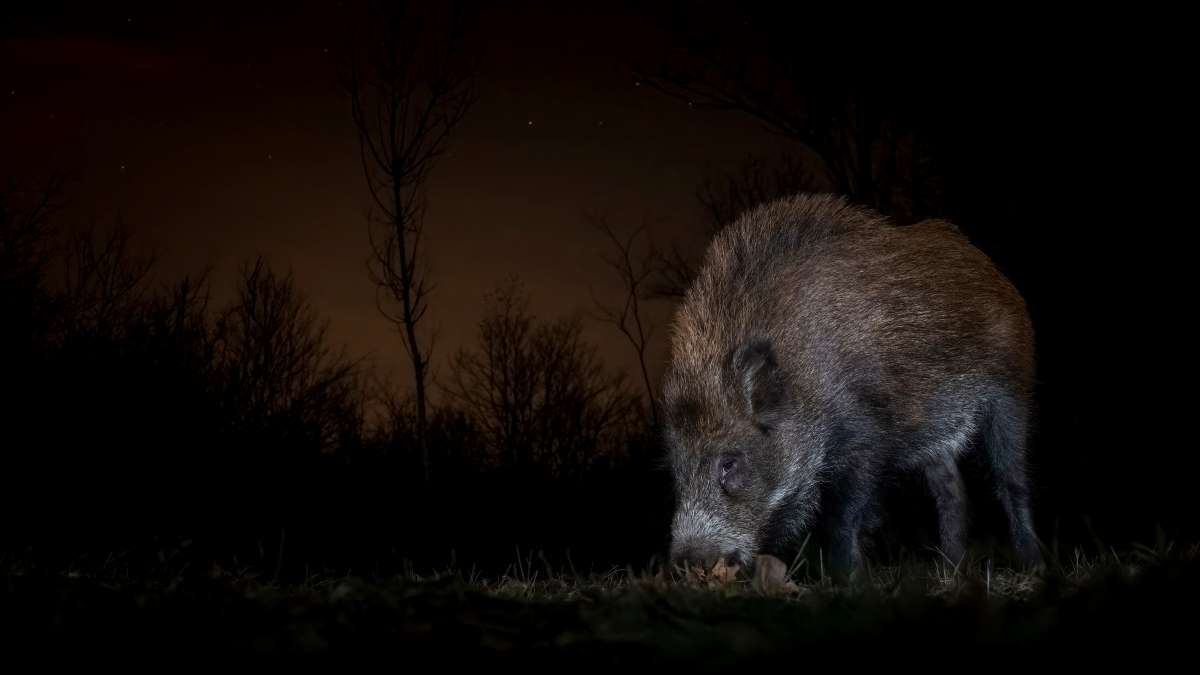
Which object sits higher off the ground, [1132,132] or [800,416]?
[1132,132]

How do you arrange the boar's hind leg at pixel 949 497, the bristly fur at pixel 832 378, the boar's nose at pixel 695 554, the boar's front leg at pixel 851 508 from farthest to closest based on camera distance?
the boar's hind leg at pixel 949 497, the boar's front leg at pixel 851 508, the bristly fur at pixel 832 378, the boar's nose at pixel 695 554

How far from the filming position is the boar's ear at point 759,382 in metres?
6.27

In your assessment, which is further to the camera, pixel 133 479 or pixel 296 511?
pixel 296 511

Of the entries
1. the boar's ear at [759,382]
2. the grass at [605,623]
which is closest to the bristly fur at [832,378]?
the boar's ear at [759,382]

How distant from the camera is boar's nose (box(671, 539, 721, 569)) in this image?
5.61m

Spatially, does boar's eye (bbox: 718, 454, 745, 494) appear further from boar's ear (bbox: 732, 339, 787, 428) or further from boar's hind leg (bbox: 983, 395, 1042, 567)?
boar's hind leg (bbox: 983, 395, 1042, 567)

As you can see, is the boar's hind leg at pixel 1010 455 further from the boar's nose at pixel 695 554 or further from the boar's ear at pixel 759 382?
the boar's nose at pixel 695 554

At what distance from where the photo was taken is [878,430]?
6672 mm

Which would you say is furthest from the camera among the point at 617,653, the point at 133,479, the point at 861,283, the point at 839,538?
the point at 133,479

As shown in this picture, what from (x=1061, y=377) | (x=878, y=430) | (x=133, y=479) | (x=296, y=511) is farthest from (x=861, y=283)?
(x=296, y=511)

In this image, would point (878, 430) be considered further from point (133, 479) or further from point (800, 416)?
point (133, 479)

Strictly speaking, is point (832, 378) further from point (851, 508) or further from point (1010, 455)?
point (1010, 455)

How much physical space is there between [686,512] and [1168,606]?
3.74 metres

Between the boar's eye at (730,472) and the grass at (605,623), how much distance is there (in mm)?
2684
